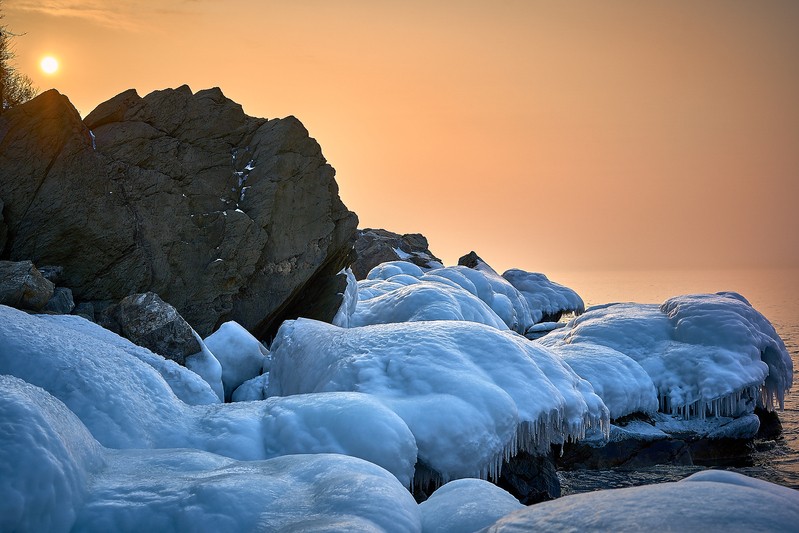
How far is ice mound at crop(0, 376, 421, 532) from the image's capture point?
4012 millimetres

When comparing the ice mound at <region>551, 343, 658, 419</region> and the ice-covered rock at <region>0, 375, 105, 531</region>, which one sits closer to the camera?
the ice-covered rock at <region>0, 375, 105, 531</region>

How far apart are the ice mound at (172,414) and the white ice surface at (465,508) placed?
1.81 meters

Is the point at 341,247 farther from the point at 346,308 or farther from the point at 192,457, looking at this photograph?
the point at 192,457

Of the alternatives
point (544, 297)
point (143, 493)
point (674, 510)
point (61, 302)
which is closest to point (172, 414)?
point (143, 493)

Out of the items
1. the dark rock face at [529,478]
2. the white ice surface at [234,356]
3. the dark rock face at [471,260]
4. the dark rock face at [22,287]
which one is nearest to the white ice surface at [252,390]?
the white ice surface at [234,356]

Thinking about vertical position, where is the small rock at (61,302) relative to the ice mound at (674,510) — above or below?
above

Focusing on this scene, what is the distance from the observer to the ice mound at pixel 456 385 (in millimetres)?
7887

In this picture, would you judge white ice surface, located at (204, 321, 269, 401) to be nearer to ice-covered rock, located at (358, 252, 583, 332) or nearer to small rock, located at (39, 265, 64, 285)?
small rock, located at (39, 265, 64, 285)

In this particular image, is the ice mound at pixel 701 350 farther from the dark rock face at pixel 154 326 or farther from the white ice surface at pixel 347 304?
the dark rock face at pixel 154 326

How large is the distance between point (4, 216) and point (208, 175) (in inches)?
184

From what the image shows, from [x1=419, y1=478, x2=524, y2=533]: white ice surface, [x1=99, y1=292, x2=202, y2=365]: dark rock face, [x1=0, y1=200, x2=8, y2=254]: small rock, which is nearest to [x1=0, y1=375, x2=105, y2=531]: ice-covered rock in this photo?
[x1=419, y1=478, x2=524, y2=533]: white ice surface

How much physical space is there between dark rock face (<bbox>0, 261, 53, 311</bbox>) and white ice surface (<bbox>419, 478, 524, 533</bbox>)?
8972 millimetres

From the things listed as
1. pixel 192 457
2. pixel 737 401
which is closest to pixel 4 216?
pixel 192 457

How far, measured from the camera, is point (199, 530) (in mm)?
4203
